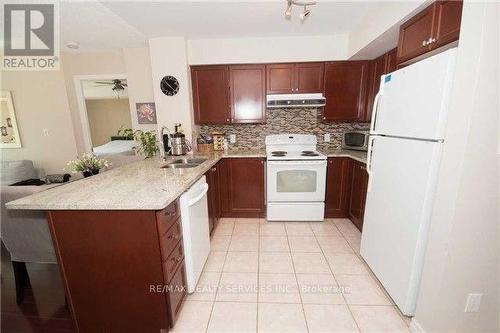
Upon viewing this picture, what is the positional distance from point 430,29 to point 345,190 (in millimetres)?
1903

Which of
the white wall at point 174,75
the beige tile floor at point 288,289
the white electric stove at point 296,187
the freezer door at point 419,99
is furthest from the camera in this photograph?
the white wall at point 174,75

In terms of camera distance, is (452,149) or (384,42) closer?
(452,149)

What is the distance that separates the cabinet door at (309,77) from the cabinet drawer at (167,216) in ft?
7.76

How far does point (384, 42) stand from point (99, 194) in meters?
2.94

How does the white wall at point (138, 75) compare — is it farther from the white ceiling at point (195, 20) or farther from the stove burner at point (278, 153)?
the stove burner at point (278, 153)

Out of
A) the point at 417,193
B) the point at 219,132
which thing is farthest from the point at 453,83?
the point at 219,132

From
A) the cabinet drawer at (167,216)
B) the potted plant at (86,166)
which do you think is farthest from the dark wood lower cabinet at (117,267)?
the potted plant at (86,166)

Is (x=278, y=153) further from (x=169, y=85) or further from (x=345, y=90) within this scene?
(x=169, y=85)

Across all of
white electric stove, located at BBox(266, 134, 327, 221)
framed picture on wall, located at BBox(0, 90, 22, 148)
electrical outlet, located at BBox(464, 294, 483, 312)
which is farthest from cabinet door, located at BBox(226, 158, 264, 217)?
framed picture on wall, located at BBox(0, 90, 22, 148)

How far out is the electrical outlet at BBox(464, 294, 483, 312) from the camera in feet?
4.00

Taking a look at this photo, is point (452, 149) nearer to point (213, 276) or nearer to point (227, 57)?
point (213, 276)

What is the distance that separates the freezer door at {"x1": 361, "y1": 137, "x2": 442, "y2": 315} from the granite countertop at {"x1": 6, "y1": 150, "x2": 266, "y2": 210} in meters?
1.49

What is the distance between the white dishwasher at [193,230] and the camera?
5.10ft

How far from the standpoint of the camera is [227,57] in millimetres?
2975
